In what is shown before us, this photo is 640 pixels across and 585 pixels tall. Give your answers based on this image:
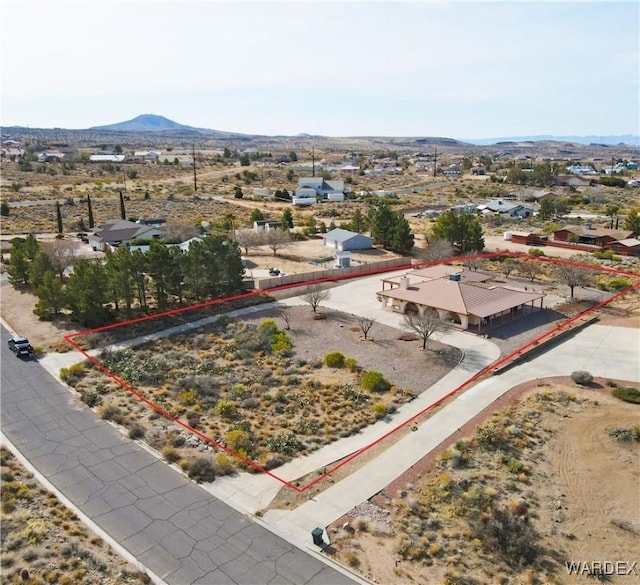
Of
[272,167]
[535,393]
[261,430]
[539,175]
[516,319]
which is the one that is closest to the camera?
[261,430]

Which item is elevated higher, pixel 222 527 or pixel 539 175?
pixel 539 175

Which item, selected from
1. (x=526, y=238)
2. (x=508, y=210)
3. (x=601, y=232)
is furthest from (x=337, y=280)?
(x=508, y=210)

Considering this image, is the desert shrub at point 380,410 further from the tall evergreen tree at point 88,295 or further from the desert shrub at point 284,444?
the tall evergreen tree at point 88,295

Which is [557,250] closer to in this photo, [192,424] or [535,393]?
[535,393]

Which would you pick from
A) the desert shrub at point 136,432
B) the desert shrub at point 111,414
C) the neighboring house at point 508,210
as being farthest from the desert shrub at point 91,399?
the neighboring house at point 508,210

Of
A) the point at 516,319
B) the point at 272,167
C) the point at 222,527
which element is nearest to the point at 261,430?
the point at 222,527

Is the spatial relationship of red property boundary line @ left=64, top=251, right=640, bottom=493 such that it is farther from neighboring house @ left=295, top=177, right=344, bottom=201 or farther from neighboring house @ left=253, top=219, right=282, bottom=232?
neighboring house @ left=295, top=177, right=344, bottom=201
